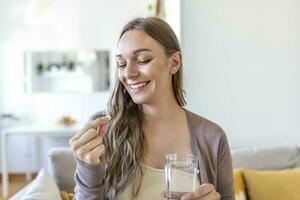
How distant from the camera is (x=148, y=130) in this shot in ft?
4.42

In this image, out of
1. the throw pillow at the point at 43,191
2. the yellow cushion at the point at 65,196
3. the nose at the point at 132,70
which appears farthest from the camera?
the yellow cushion at the point at 65,196

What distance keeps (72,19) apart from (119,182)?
419 centimetres

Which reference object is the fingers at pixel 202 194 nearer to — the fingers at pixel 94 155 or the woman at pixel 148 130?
the woman at pixel 148 130

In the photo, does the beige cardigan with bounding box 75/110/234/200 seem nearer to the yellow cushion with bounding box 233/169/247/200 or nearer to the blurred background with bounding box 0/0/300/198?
the yellow cushion with bounding box 233/169/247/200

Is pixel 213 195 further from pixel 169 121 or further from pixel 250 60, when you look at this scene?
pixel 250 60

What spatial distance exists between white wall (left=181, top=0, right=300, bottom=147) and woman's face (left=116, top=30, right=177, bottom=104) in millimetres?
1263

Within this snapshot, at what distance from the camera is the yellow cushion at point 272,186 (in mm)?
2035

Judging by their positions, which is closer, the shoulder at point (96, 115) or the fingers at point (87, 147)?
the fingers at point (87, 147)

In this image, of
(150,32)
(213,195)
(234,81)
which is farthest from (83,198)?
(234,81)

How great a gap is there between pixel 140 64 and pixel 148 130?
249 millimetres

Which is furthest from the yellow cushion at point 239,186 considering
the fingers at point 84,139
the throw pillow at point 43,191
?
the fingers at point 84,139

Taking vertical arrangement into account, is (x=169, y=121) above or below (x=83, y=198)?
above

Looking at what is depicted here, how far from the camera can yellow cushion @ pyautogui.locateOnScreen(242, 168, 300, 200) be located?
2.04 meters

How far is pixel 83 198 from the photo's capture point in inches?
45.5
